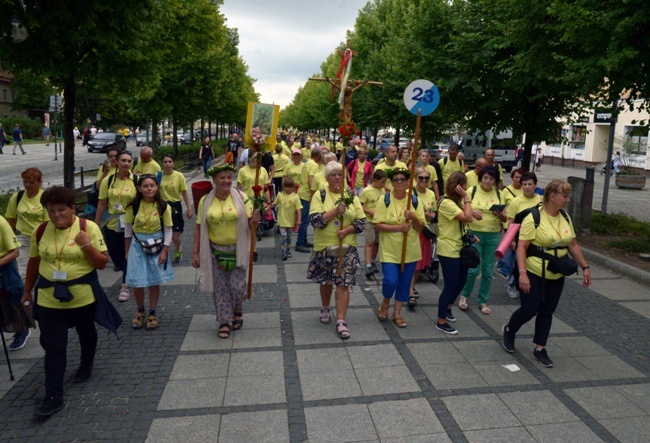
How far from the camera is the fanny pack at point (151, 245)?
596cm

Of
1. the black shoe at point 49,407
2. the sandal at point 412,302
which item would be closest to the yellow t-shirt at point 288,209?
the sandal at point 412,302

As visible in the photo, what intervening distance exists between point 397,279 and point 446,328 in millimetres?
785

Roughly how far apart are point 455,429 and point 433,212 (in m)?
3.16

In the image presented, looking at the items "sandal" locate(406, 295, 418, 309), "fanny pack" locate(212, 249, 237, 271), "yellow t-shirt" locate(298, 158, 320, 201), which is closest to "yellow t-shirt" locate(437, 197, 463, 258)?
"sandal" locate(406, 295, 418, 309)

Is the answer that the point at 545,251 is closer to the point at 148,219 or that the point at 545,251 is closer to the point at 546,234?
the point at 546,234

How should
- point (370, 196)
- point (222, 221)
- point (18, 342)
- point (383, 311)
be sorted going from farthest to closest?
point (370, 196) → point (383, 311) → point (222, 221) → point (18, 342)

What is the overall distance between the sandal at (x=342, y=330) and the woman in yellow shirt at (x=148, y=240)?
1941mm

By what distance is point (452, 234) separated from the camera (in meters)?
6.08

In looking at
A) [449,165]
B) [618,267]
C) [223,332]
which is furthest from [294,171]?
[618,267]

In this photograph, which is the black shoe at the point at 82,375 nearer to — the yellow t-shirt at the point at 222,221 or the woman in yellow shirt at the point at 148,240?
the woman in yellow shirt at the point at 148,240

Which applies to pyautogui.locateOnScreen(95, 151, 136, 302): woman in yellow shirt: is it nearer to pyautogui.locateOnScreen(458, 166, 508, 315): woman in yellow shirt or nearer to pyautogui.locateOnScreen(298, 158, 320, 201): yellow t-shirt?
pyautogui.locateOnScreen(298, 158, 320, 201): yellow t-shirt

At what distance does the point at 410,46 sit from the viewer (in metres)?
16.8

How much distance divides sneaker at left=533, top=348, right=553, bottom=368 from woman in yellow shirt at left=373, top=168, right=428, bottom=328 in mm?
1487

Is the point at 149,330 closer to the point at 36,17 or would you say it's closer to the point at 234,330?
the point at 234,330
